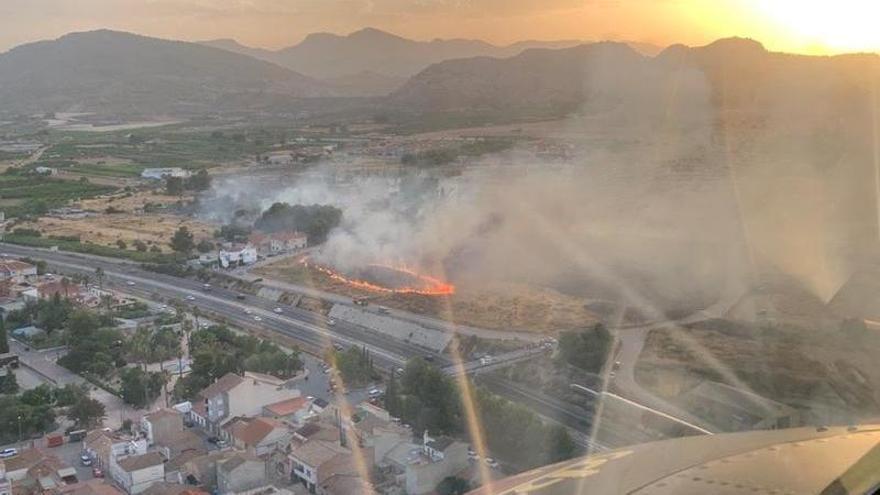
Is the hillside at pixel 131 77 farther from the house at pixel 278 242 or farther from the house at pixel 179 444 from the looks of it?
the house at pixel 179 444

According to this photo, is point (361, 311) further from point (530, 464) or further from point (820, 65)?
point (820, 65)

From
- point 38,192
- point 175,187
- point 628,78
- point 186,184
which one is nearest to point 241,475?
point 175,187

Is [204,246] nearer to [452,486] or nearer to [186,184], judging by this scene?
[186,184]

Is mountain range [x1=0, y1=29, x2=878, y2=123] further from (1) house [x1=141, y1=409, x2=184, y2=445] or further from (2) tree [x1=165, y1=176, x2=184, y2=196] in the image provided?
(1) house [x1=141, y1=409, x2=184, y2=445]

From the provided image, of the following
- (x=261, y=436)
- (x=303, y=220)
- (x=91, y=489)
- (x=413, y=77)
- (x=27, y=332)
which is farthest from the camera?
(x=413, y=77)

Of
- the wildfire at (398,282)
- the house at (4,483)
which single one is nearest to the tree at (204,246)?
the wildfire at (398,282)

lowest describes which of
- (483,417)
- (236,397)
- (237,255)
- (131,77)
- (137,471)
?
(237,255)
